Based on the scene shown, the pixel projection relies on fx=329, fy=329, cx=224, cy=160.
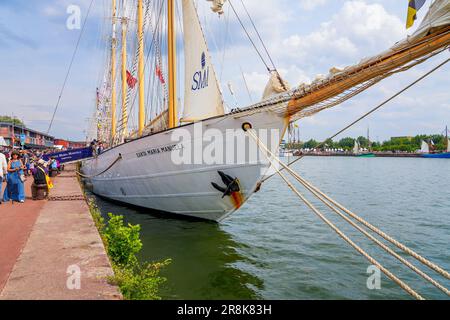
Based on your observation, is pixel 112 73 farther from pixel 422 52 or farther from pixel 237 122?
pixel 422 52

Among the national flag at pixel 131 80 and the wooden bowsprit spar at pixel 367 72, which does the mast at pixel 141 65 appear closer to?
the national flag at pixel 131 80

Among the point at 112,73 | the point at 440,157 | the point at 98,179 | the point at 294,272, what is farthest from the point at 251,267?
the point at 440,157

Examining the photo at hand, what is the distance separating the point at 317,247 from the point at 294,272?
2189 millimetres

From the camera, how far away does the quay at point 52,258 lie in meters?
3.50

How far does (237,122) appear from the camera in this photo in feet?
27.9

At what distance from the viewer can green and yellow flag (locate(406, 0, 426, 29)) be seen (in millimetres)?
4094

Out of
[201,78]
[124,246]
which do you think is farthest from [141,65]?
[124,246]

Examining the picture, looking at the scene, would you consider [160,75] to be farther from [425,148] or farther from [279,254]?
[425,148]

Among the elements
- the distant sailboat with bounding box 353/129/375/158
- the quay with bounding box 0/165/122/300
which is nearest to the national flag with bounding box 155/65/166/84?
the quay with bounding box 0/165/122/300

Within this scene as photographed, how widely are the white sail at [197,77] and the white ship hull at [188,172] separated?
2.03ft

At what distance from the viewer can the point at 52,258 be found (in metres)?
4.56

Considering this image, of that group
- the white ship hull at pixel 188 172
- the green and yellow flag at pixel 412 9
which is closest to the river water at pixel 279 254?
the white ship hull at pixel 188 172

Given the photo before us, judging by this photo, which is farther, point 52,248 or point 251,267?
point 251,267

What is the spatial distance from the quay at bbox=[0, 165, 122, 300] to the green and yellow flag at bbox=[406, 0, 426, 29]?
15.6 feet
